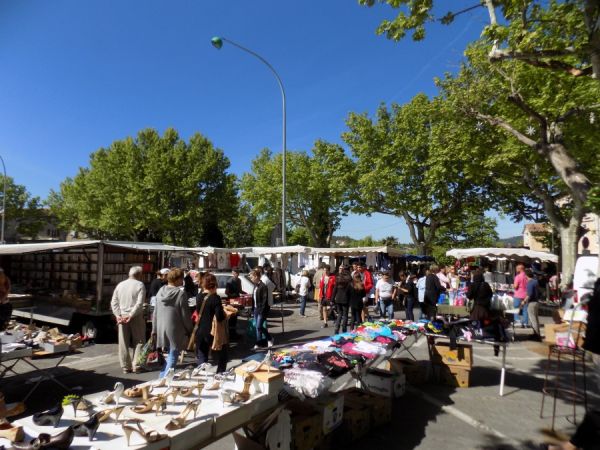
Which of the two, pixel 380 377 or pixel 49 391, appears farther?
pixel 49 391

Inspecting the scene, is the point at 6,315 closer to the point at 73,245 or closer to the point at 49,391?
the point at 49,391

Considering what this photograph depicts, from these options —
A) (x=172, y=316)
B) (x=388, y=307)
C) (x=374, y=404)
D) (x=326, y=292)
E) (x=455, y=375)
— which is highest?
(x=172, y=316)

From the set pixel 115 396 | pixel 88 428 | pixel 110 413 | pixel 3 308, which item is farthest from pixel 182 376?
pixel 3 308

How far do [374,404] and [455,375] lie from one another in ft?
7.03

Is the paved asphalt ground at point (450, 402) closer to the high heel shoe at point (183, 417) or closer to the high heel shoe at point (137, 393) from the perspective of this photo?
the high heel shoe at point (137, 393)

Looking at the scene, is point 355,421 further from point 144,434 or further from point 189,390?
point 144,434

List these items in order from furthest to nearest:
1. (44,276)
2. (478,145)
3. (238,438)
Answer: (478,145), (44,276), (238,438)

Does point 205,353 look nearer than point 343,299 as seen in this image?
Yes

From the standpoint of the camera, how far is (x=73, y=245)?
8172 mm

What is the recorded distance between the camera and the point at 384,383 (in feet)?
17.3

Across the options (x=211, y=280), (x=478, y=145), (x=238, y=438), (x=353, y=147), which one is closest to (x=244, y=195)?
(x=353, y=147)

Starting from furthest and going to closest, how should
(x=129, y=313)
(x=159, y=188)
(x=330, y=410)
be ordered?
1. (x=159, y=188)
2. (x=129, y=313)
3. (x=330, y=410)

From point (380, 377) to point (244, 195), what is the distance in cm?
3107

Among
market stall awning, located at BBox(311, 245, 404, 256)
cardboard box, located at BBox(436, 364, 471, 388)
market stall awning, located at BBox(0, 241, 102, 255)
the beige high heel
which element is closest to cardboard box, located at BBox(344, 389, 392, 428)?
cardboard box, located at BBox(436, 364, 471, 388)
